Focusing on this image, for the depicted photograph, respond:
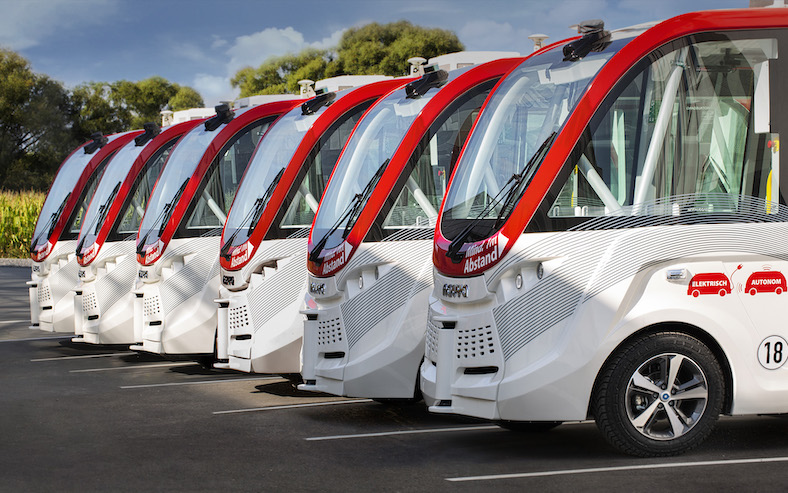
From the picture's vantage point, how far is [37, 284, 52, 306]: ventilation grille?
1437 centimetres

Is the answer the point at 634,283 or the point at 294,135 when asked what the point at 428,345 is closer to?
the point at 634,283

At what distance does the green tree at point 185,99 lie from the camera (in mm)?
66375

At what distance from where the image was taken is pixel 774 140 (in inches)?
283

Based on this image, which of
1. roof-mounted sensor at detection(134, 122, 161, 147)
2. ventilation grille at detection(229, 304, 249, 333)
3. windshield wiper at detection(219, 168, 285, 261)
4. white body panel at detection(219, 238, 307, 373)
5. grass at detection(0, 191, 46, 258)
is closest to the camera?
white body panel at detection(219, 238, 307, 373)

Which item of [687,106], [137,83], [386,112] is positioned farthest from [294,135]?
[137,83]

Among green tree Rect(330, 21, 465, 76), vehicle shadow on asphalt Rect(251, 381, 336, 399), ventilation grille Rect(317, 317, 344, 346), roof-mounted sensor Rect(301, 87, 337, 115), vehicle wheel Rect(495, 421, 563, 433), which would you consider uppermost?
green tree Rect(330, 21, 465, 76)

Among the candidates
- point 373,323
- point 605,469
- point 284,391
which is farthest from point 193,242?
point 605,469

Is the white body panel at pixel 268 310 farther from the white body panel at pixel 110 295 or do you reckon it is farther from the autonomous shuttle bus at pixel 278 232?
the white body panel at pixel 110 295

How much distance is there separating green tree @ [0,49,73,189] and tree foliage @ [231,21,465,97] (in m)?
10.6

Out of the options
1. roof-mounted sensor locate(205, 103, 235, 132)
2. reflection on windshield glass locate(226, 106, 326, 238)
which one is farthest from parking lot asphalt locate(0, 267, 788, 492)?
roof-mounted sensor locate(205, 103, 235, 132)

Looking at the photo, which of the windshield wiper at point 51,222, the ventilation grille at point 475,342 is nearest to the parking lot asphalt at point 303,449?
the ventilation grille at point 475,342

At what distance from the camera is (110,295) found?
42.1 feet

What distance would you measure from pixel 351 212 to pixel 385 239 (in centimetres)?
41

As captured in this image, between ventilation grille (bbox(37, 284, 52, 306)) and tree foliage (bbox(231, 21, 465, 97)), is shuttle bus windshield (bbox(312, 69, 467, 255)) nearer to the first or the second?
ventilation grille (bbox(37, 284, 52, 306))
